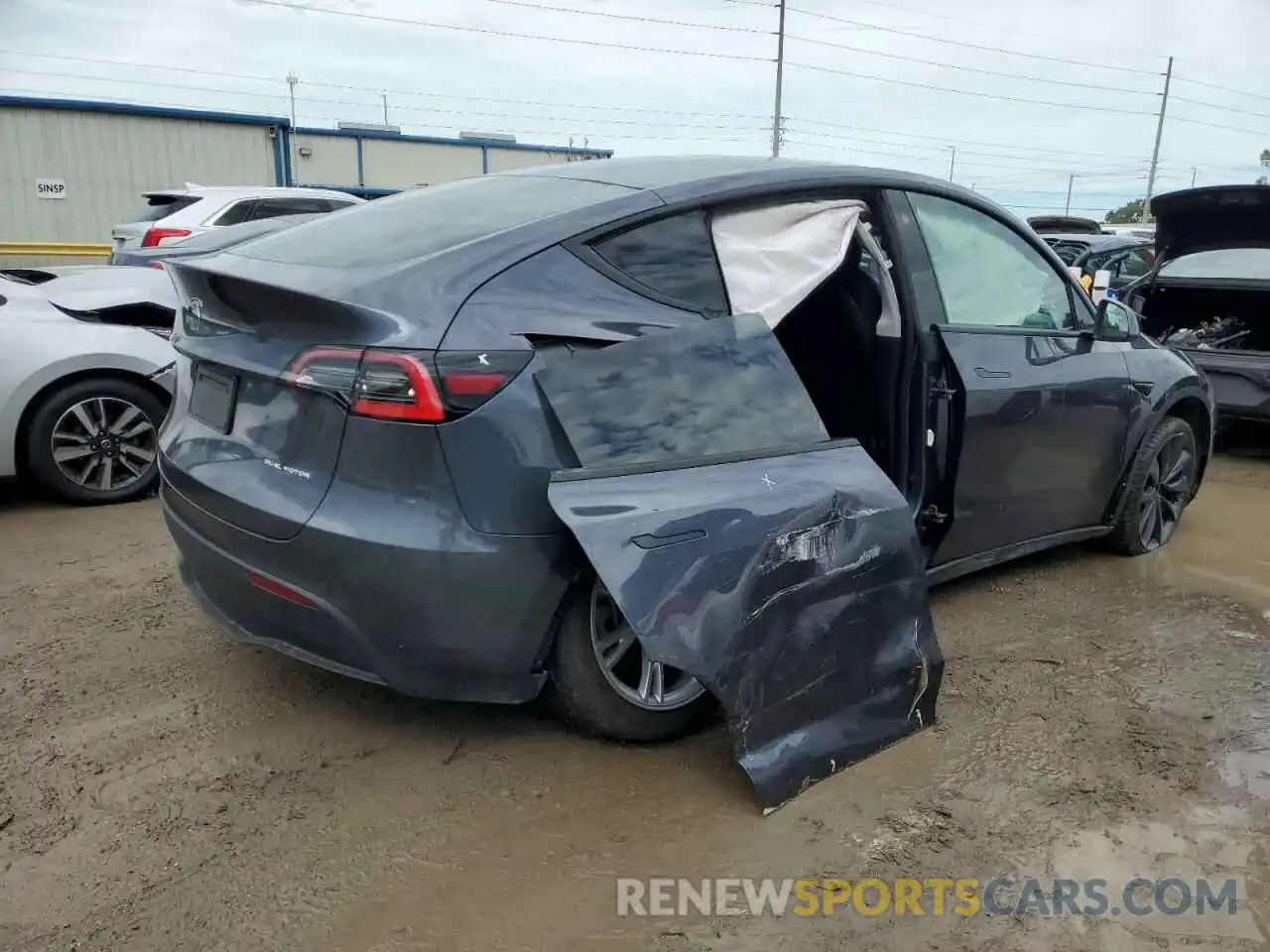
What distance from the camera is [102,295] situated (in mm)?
5711

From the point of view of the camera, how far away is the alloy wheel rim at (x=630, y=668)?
2.85 m

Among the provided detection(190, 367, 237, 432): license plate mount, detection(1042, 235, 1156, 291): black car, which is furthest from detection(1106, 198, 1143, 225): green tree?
detection(190, 367, 237, 432): license plate mount

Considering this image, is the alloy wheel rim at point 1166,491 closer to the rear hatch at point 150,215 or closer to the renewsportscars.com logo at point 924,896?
the renewsportscars.com logo at point 924,896

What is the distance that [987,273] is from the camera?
3.95 meters

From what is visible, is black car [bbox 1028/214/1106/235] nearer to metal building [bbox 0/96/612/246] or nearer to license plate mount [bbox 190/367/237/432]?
metal building [bbox 0/96/612/246]

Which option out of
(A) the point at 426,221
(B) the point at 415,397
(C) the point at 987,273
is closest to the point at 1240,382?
(C) the point at 987,273

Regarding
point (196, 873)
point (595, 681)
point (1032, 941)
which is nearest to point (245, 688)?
point (196, 873)

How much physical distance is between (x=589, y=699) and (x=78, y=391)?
381 cm

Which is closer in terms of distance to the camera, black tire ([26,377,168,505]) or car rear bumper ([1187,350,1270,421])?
black tire ([26,377,168,505])

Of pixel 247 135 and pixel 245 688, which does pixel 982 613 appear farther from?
pixel 247 135

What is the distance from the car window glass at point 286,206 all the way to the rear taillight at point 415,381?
8471mm

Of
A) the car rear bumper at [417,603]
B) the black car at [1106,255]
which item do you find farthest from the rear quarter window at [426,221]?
the black car at [1106,255]

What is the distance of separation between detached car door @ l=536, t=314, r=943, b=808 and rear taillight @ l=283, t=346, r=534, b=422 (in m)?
0.15

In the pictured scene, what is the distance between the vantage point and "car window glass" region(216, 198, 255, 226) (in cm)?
1025
